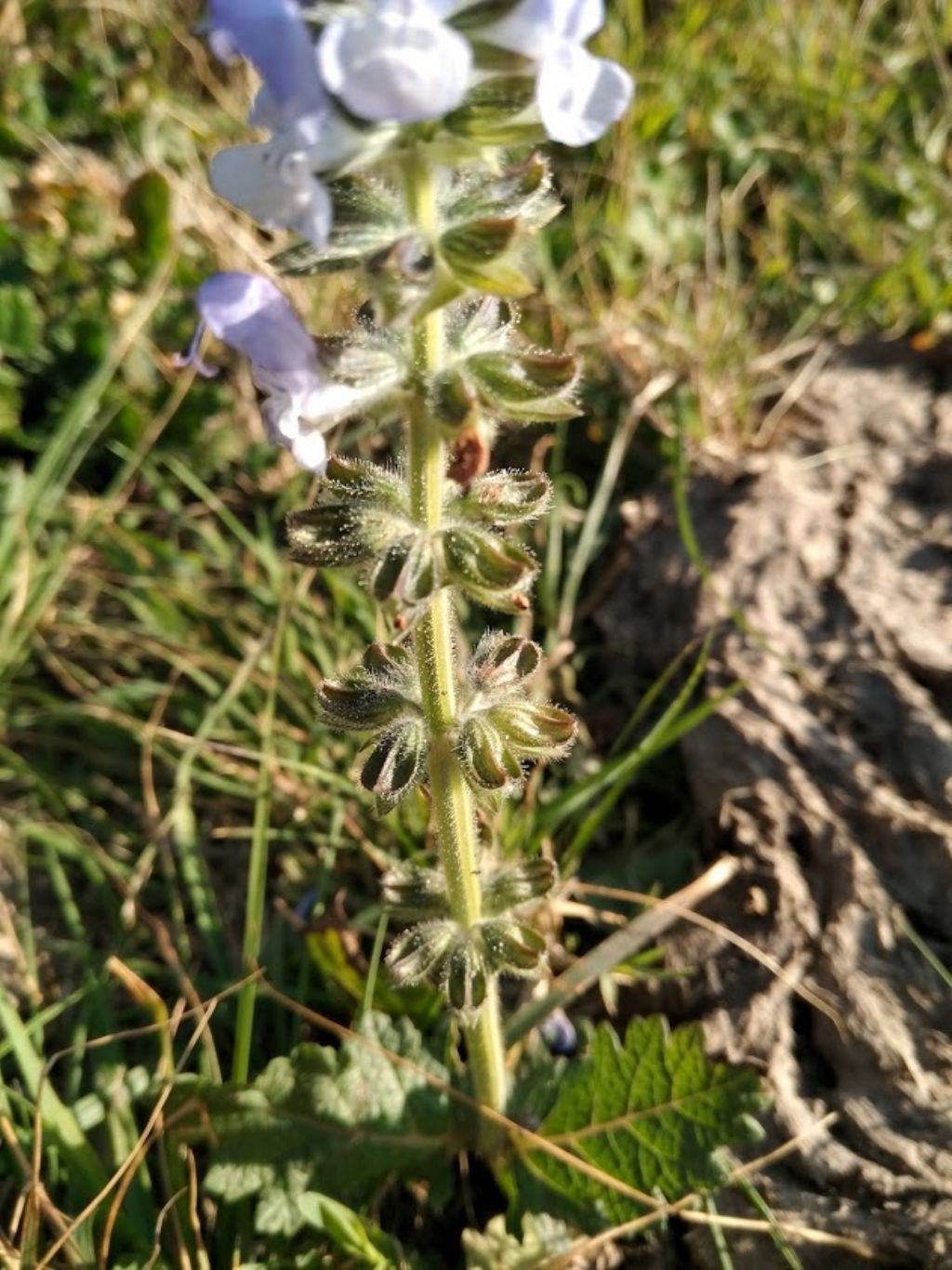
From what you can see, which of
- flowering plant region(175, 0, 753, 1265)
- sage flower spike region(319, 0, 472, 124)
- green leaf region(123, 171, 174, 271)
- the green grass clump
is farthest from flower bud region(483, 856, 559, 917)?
green leaf region(123, 171, 174, 271)

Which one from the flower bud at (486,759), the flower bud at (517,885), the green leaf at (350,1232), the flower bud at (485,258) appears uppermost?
the flower bud at (485,258)

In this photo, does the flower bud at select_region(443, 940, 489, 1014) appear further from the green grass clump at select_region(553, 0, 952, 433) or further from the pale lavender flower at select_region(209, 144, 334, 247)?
the green grass clump at select_region(553, 0, 952, 433)

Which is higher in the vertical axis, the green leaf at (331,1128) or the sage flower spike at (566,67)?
the sage flower spike at (566,67)

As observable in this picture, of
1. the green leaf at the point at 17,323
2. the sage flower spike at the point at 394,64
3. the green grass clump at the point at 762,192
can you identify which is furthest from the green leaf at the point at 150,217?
the sage flower spike at the point at 394,64

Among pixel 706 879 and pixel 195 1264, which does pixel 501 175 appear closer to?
pixel 706 879

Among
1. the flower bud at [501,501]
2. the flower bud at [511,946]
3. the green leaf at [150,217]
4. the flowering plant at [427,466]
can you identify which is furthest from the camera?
the green leaf at [150,217]

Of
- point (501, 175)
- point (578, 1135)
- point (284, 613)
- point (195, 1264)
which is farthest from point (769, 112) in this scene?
point (195, 1264)

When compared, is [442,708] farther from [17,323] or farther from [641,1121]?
[17,323]

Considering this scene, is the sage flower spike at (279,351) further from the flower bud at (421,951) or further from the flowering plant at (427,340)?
the flower bud at (421,951)
